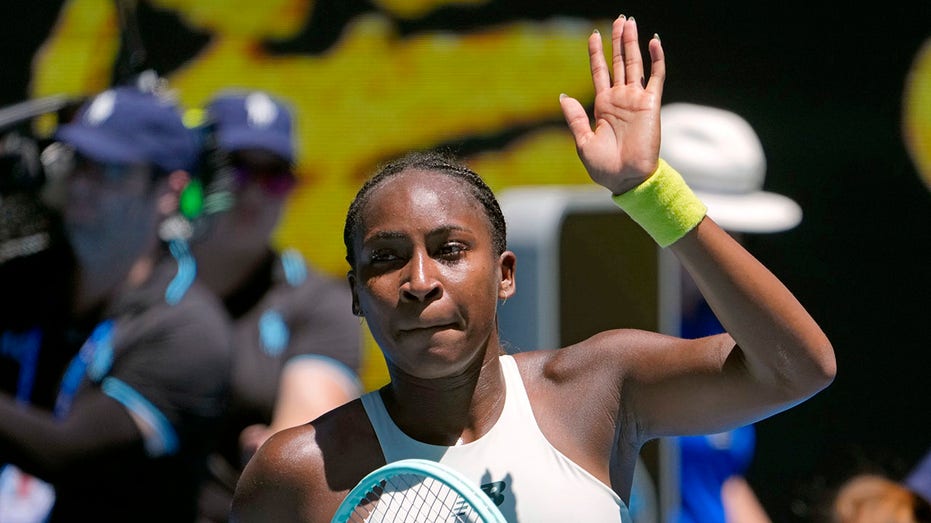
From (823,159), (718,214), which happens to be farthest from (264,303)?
(823,159)

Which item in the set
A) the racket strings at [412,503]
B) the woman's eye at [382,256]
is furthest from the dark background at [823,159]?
the racket strings at [412,503]

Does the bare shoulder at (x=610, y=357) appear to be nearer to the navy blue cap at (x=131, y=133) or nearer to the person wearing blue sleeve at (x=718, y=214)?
the person wearing blue sleeve at (x=718, y=214)

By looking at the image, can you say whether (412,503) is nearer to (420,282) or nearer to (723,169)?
(420,282)

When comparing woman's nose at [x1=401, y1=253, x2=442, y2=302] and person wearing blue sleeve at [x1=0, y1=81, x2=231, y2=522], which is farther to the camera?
person wearing blue sleeve at [x1=0, y1=81, x2=231, y2=522]

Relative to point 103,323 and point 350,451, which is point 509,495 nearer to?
point 350,451

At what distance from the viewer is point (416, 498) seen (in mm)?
Answer: 1965

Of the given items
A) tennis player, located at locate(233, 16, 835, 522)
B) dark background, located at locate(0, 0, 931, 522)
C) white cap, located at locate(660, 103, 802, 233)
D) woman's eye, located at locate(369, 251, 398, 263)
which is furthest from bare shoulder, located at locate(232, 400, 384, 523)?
dark background, located at locate(0, 0, 931, 522)

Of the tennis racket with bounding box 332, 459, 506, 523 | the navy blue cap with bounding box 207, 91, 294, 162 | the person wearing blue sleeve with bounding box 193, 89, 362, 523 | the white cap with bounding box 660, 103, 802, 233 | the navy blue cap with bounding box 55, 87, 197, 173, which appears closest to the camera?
the tennis racket with bounding box 332, 459, 506, 523

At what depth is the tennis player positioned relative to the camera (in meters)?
2.05

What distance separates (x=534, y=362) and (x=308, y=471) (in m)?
0.42

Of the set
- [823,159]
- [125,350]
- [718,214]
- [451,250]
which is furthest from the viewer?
[823,159]

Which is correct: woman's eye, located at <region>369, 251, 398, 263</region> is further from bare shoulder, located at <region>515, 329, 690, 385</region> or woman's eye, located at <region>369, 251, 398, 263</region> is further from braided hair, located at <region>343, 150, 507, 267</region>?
bare shoulder, located at <region>515, 329, 690, 385</region>

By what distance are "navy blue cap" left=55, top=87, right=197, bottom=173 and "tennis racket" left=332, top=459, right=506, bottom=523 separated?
2.93 meters

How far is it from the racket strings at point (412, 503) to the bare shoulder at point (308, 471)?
15 cm
